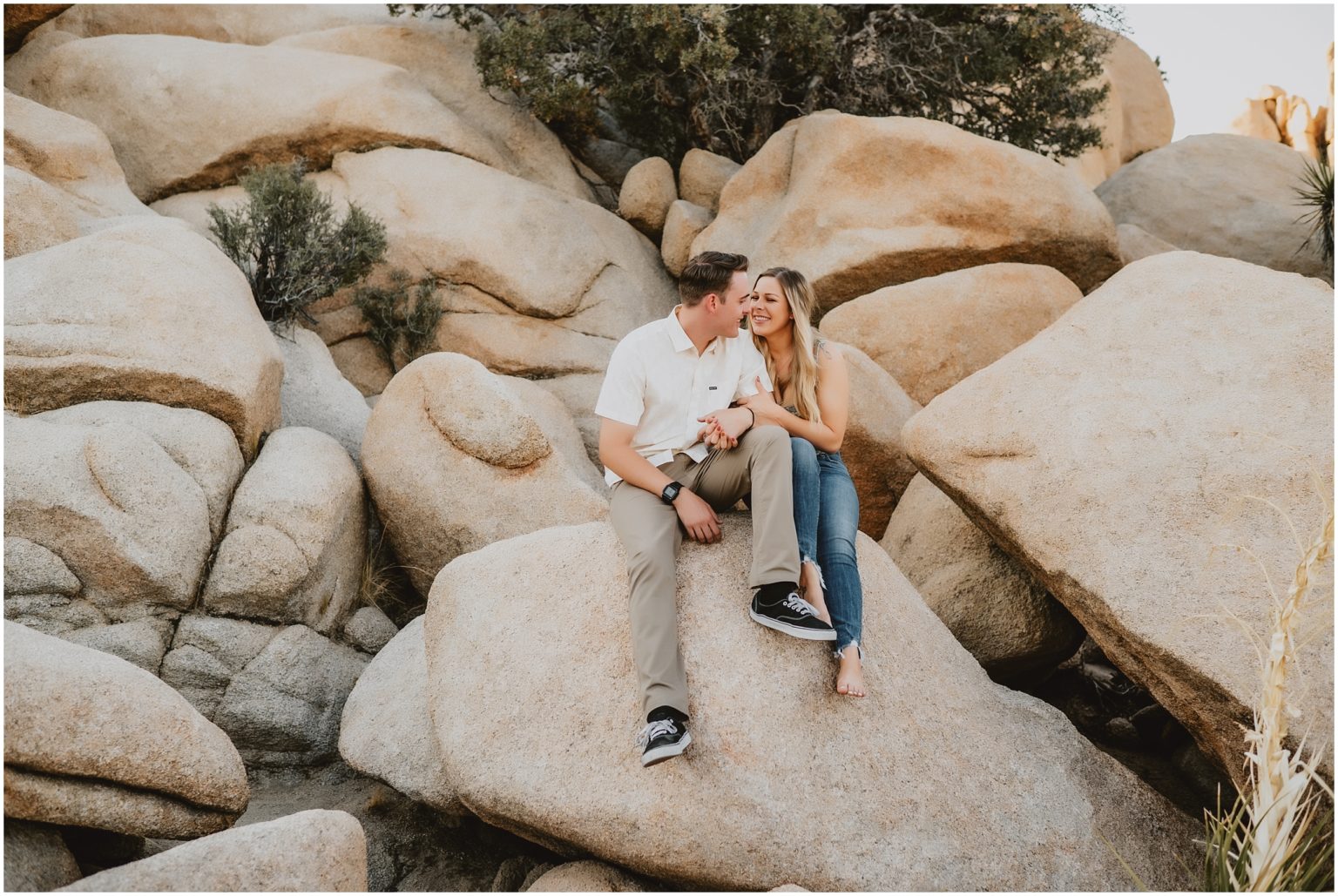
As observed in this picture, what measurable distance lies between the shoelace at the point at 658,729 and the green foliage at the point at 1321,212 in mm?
11546

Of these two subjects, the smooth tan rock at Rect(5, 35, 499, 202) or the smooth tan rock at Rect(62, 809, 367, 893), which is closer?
the smooth tan rock at Rect(62, 809, 367, 893)

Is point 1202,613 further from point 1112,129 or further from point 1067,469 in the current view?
point 1112,129

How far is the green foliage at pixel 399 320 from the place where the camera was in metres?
11.2

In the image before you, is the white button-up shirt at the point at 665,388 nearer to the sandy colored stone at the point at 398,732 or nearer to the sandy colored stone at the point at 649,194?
the sandy colored stone at the point at 398,732

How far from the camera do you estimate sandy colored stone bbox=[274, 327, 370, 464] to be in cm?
885

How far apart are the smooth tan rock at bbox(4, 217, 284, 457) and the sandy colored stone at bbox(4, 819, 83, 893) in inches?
136

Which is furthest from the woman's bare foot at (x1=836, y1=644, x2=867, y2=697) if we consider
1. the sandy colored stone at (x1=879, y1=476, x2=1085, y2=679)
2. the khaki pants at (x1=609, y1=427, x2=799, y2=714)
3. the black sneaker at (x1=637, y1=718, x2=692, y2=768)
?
the sandy colored stone at (x1=879, y1=476, x2=1085, y2=679)

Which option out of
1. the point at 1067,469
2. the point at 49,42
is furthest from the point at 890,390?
the point at 49,42

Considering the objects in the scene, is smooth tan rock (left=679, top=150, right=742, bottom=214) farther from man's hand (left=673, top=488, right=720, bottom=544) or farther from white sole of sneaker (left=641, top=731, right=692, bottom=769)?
white sole of sneaker (left=641, top=731, right=692, bottom=769)

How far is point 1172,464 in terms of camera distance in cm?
583

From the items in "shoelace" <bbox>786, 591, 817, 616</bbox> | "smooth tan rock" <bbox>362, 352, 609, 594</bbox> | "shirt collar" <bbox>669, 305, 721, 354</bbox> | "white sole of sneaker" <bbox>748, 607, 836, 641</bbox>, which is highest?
"shirt collar" <bbox>669, 305, 721, 354</bbox>

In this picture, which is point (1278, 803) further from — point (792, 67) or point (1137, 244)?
point (792, 67)

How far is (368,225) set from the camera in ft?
35.7

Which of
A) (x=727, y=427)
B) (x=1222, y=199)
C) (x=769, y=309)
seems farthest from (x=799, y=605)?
(x=1222, y=199)
